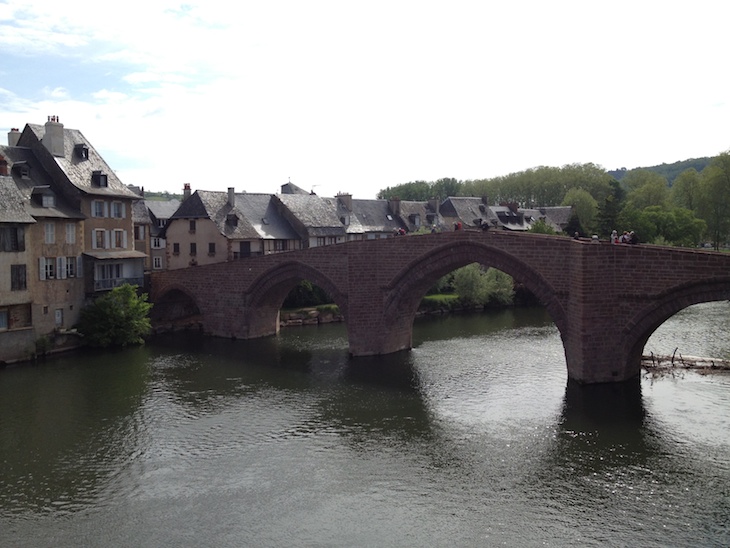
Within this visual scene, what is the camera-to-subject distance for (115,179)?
41.8 meters

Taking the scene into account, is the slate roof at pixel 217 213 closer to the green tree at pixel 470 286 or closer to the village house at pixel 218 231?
the village house at pixel 218 231

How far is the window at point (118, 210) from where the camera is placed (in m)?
40.7

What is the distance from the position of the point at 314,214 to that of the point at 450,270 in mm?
26458

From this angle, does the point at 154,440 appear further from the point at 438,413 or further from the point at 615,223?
the point at 615,223

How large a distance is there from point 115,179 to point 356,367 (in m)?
20.1

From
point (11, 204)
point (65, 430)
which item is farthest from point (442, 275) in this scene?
point (11, 204)

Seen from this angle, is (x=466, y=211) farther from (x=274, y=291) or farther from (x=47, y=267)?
(x=47, y=267)

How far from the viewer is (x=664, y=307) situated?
1019 inches

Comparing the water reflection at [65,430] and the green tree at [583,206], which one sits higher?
the green tree at [583,206]

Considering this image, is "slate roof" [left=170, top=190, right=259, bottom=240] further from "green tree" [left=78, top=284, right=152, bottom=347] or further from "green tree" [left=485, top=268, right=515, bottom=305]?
"green tree" [left=485, top=268, right=515, bottom=305]

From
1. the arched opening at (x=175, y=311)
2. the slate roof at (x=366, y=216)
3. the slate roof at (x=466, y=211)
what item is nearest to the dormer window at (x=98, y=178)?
the arched opening at (x=175, y=311)

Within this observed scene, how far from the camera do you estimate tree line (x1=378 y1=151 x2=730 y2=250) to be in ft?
225

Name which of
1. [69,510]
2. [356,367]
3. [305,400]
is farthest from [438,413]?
[69,510]

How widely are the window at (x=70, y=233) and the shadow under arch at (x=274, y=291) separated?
10.2 meters
